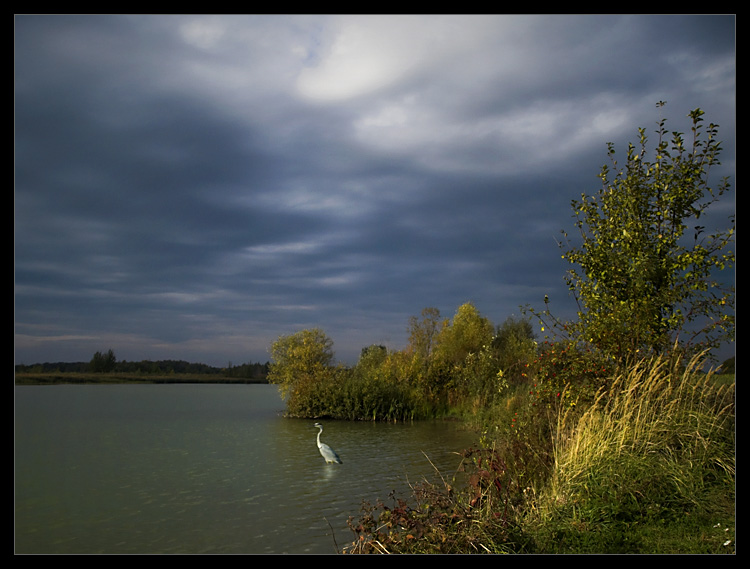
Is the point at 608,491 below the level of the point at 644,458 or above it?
below

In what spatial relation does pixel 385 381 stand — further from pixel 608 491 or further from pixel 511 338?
pixel 608 491

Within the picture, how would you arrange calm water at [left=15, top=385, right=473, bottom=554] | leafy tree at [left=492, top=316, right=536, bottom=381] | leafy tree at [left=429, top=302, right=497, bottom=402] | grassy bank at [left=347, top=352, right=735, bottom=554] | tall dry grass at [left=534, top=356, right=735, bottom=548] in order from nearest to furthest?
grassy bank at [left=347, top=352, right=735, bottom=554], tall dry grass at [left=534, top=356, right=735, bottom=548], calm water at [left=15, top=385, right=473, bottom=554], leafy tree at [left=429, top=302, right=497, bottom=402], leafy tree at [left=492, top=316, right=536, bottom=381]

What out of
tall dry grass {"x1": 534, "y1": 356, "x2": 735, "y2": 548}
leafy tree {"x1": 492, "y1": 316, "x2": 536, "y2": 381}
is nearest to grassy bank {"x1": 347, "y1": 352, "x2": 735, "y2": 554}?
tall dry grass {"x1": 534, "y1": 356, "x2": 735, "y2": 548}

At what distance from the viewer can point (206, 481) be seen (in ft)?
40.9

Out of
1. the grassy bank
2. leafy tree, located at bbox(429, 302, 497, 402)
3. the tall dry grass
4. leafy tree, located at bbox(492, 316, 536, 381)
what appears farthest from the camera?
leafy tree, located at bbox(492, 316, 536, 381)

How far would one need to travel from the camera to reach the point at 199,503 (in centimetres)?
1041

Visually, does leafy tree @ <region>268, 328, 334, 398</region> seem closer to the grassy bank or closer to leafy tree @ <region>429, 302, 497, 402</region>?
leafy tree @ <region>429, 302, 497, 402</region>

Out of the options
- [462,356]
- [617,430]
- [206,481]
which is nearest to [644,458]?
[617,430]

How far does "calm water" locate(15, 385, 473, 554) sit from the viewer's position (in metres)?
8.27

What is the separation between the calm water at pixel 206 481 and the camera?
8266mm

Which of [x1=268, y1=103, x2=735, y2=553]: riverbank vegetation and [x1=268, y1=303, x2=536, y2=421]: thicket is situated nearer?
[x1=268, y1=103, x2=735, y2=553]: riverbank vegetation

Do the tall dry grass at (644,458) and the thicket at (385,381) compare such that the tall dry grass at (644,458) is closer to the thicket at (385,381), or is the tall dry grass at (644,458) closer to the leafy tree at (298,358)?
the thicket at (385,381)
